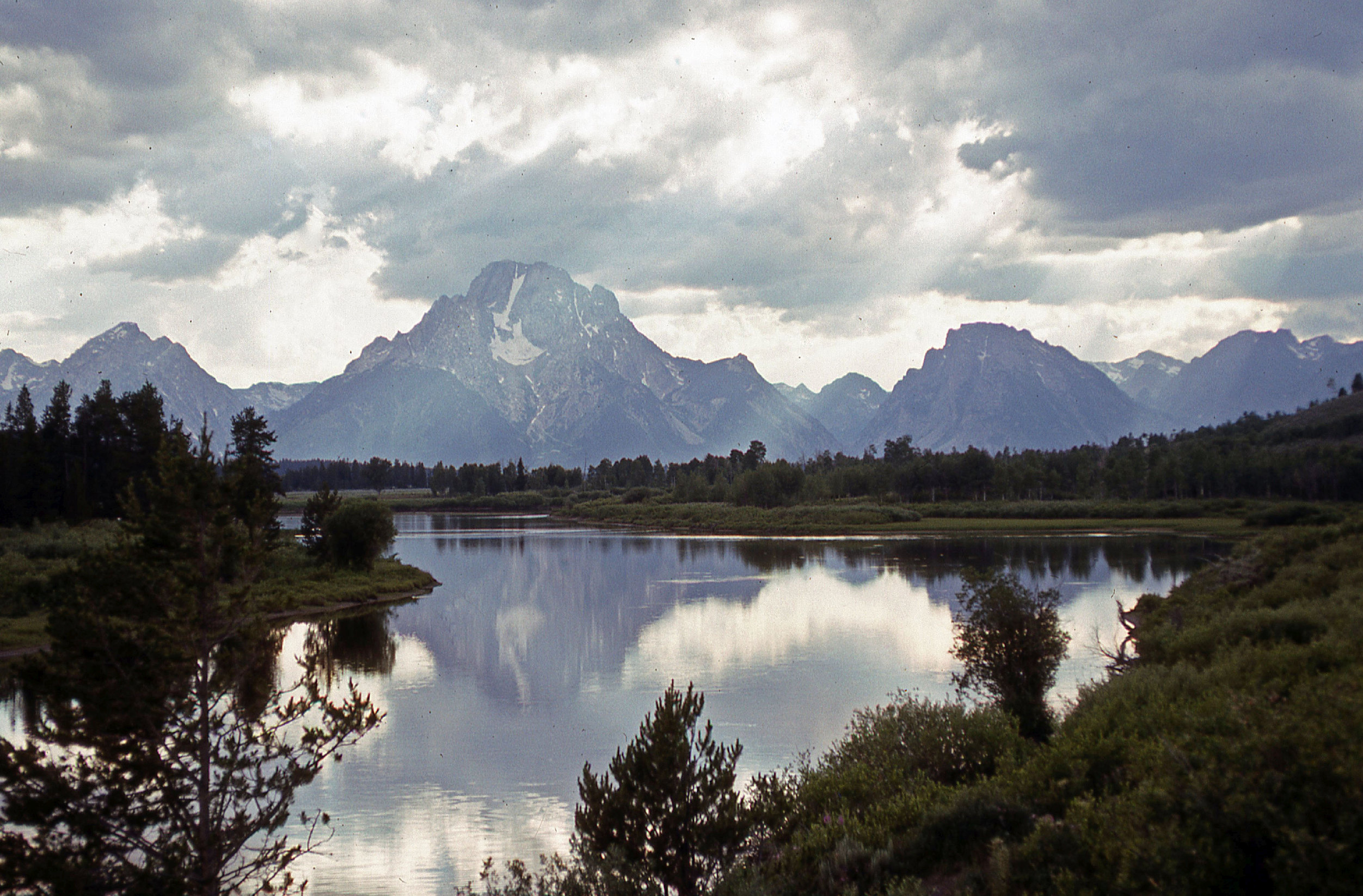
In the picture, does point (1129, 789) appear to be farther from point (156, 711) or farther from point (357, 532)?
point (357, 532)

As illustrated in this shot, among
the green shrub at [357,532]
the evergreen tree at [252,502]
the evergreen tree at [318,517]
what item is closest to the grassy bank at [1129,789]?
the evergreen tree at [252,502]

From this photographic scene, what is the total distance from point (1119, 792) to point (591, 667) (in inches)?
1081

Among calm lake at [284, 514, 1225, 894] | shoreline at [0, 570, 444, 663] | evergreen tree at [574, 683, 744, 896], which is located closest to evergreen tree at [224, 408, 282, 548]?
evergreen tree at [574, 683, 744, 896]

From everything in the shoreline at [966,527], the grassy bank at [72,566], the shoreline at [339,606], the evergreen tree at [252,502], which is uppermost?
the evergreen tree at [252,502]

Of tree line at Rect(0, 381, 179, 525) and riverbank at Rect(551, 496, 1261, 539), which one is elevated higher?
tree line at Rect(0, 381, 179, 525)

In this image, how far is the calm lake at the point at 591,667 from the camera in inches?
770

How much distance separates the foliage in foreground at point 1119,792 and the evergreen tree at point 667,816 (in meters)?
0.48

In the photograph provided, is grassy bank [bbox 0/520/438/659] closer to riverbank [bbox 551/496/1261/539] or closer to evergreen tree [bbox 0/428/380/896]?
evergreen tree [bbox 0/428/380/896]

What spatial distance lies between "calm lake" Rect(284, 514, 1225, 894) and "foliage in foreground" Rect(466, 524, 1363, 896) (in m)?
4.03

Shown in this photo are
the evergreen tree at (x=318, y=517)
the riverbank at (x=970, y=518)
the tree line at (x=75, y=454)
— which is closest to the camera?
the evergreen tree at (x=318, y=517)

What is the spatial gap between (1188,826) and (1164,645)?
56.4 ft

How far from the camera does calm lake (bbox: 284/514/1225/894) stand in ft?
64.1

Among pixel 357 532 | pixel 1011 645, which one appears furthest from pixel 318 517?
pixel 1011 645

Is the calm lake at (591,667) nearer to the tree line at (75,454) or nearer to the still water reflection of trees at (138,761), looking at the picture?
the still water reflection of trees at (138,761)
